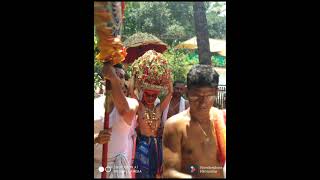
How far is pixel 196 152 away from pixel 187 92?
40 centimetres

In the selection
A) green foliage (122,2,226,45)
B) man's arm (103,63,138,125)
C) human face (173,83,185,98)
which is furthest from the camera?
human face (173,83,185,98)

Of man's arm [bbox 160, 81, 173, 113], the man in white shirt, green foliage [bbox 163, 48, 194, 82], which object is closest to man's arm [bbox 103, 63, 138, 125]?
the man in white shirt

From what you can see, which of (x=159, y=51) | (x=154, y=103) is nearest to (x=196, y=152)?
(x=154, y=103)

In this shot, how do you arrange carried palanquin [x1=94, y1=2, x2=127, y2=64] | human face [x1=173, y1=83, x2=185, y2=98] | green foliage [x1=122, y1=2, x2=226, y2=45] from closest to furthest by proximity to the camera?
carried palanquin [x1=94, y1=2, x2=127, y2=64], green foliage [x1=122, y1=2, x2=226, y2=45], human face [x1=173, y1=83, x2=185, y2=98]

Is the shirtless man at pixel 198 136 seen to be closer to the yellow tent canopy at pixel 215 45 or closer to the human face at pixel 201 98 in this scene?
the human face at pixel 201 98

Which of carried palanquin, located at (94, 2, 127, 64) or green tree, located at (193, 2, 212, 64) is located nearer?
carried palanquin, located at (94, 2, 127, 64)

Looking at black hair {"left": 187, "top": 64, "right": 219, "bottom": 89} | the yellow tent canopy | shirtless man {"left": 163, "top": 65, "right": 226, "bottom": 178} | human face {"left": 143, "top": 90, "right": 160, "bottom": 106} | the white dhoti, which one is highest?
the yellow tent canopy

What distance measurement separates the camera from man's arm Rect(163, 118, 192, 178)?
333 centimetres

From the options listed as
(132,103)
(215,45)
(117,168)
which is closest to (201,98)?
(215,45)

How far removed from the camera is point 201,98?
337 centimetres

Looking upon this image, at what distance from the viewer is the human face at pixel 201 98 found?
11.0ft

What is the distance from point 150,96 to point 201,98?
39 cm

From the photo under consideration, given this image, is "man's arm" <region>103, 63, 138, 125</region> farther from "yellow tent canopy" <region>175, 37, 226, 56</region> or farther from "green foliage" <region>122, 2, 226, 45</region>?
"yellow tent canopy" <region>175, 37, 226, 56</region>

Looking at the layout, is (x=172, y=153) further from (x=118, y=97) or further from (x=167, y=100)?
(x=118, y=97)
